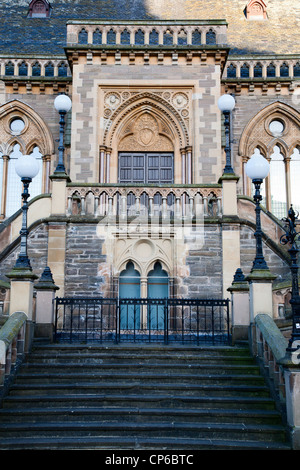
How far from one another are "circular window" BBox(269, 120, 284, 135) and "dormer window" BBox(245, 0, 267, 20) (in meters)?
6.69

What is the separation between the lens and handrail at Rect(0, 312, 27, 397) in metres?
9.30

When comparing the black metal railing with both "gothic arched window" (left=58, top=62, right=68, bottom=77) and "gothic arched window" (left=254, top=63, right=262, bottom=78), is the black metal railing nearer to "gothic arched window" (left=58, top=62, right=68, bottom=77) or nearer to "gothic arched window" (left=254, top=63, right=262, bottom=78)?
"gothic arched window" (left=58, top=62, right=68, bottom=77)

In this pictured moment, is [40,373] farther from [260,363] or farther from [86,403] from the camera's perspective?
[260,363]

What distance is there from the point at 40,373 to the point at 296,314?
14.8 feet

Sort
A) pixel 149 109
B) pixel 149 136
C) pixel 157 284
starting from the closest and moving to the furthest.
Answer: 1. pixel 157 284
2. pixel 149 109
3. pixel 149 136

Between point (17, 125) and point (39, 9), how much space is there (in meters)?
7.45

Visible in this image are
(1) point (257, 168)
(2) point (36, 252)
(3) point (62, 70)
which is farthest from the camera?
(3) point (62, 70)

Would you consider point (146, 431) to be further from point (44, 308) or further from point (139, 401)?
point (44, 308)

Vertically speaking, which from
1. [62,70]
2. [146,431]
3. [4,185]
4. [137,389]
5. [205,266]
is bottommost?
[146,431]

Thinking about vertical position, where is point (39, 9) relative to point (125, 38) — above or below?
above

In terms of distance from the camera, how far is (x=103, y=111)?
18906mm

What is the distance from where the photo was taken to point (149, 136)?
19781mm

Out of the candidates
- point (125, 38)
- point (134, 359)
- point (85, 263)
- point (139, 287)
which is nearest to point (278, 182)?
point (125, 38)

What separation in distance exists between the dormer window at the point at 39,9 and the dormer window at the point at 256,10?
9057mm
